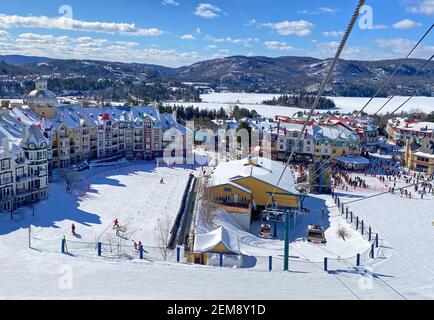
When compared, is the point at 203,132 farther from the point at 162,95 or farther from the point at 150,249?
the point at 162,95

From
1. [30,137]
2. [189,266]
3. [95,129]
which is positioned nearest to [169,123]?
[95,129]

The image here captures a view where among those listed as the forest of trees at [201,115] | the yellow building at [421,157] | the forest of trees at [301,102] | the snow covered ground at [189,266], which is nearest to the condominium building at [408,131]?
the yellow building at [421,157]

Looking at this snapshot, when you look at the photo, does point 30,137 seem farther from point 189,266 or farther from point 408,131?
point 408,131

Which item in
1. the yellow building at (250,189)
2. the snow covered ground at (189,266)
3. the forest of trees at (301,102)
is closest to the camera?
the snow covered ground at (189,266)

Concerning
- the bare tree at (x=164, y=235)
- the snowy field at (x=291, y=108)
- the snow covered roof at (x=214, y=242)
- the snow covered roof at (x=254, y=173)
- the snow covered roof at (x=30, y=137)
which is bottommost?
the bare tree at (x=164, y=235)

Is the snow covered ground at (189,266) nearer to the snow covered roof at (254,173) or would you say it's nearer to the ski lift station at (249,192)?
the ski lift station at (249,192)
